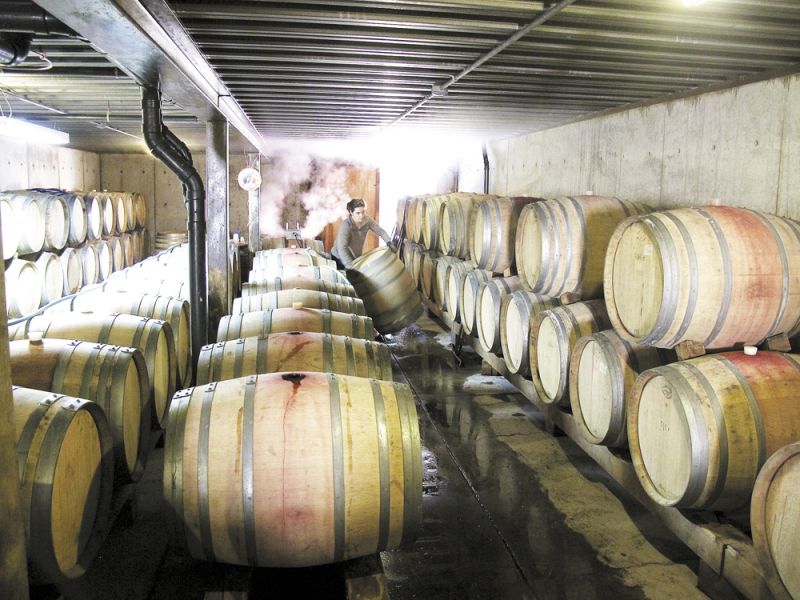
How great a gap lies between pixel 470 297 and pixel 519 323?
1887 millimetres

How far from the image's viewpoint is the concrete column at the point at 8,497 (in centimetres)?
181

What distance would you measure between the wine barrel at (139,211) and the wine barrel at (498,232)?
982cm

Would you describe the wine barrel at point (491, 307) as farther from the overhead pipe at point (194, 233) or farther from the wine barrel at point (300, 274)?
the overhead pipe at point (194, 233)

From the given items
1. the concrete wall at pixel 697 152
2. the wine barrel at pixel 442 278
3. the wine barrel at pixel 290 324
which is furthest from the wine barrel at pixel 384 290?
the wine barrel at pixel 290 324

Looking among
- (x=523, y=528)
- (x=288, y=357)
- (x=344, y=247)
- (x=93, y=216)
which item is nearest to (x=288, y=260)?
(x=344, y=247)

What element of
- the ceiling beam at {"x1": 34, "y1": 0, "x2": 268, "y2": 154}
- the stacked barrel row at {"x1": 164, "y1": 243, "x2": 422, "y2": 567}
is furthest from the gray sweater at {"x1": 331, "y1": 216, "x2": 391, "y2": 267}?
the stacked barrel row at {"x1": 164, "y1": 243, "x2": 422, "y2": 567}

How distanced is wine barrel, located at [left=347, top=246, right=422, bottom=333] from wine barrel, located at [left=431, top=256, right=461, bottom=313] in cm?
89

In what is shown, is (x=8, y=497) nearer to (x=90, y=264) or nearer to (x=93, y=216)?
(x=90, y=264)

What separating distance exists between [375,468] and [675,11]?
2987 mm

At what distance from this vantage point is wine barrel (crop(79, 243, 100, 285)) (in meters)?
10.9

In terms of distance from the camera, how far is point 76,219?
10.4 meters

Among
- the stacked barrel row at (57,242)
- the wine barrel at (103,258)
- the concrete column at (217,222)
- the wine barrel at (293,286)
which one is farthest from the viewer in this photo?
the wine barrel at (103,258)

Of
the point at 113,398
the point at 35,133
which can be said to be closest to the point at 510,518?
the point at 113,398

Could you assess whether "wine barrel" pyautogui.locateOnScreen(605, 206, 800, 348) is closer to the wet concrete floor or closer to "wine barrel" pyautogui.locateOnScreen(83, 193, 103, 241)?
the wet concrete floor
